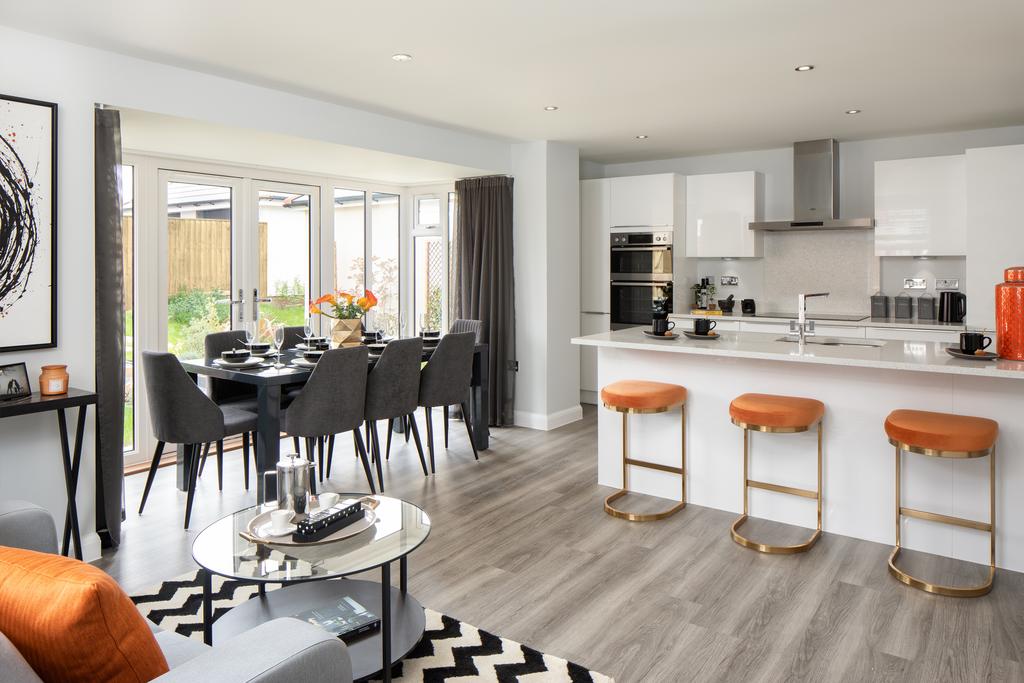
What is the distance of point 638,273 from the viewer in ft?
22.3

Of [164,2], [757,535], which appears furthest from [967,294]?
[164,2]

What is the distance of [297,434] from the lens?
4074 mm

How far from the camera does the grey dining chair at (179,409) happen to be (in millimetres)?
3771

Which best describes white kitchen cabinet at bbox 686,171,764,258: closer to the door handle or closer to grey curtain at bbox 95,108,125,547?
the door handle

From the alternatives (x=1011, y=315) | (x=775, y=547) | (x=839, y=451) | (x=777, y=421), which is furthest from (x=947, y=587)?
(x=1011, y=315)

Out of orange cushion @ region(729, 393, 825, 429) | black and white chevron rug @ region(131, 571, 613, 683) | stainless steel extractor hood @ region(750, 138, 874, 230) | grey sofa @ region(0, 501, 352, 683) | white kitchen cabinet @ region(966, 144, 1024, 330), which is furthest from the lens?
stainless steel extractor hood @ region(750, 138, 874, 230)

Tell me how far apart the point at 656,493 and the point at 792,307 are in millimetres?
→ 3134

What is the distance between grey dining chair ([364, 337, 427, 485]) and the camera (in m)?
4.45

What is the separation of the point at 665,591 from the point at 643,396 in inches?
43.7

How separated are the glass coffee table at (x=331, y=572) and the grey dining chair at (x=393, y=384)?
1.63 m

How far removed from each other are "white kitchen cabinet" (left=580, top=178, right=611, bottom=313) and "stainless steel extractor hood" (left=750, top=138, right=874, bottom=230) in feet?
5.14

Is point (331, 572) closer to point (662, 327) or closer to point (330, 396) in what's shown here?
point (330, 396)

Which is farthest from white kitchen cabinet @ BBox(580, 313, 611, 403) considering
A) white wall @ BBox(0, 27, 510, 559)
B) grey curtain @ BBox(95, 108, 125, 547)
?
grey curtain @ BBox(95, 108, 125, 547)

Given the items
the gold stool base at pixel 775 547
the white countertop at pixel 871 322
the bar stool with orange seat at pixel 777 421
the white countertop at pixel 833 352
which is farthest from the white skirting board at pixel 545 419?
the gold stool base at pixel 775 547
